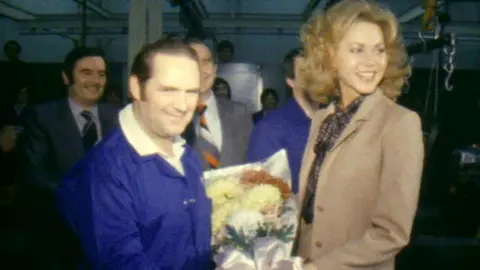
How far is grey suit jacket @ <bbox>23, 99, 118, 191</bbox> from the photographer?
2537 mm

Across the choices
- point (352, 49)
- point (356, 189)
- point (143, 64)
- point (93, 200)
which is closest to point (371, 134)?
point (356, 189)

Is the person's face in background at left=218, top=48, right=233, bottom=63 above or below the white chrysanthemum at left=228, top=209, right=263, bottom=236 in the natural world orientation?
above

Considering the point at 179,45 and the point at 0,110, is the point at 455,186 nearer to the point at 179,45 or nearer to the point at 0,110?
the point at 0,110

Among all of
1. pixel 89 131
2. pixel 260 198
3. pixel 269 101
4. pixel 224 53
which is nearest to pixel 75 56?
pixel 89 131

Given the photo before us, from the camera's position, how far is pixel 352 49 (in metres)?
1.63

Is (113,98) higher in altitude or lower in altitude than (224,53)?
lower

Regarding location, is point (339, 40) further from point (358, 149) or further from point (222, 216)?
point (222, 216)

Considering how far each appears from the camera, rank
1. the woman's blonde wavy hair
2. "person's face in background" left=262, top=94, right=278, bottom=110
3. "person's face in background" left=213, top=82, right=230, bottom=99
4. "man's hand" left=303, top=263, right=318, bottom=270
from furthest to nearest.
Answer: "person's face in background" left=262, top=94, right=278, bottom=110
"person's face in background" left=213, top=82, right=230, bottom=99
the woman's blonde wavy hair
"man's hand" left=303, top=263, right=318, bottom=270

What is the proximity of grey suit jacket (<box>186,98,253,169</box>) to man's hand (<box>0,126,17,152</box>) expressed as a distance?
1.60m

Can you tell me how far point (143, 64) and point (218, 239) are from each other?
50 centimetres

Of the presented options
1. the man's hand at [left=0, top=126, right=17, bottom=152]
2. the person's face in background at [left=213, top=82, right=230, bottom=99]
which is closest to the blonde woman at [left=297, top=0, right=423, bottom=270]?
the man's hand at [left=0, top=126, right=17, bottom=152]

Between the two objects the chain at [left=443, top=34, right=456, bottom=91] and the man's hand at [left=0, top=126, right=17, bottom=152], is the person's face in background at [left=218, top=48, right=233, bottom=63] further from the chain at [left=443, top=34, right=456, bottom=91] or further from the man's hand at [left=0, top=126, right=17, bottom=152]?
the man's hand at [left=0, top=126, right=17, bottom=152]

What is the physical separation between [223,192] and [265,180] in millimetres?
122

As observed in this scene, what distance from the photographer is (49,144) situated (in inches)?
101
